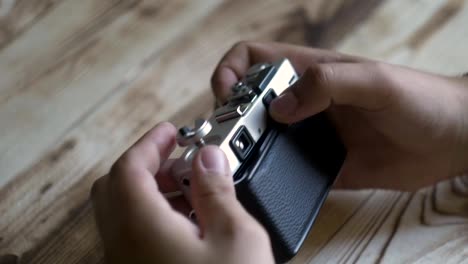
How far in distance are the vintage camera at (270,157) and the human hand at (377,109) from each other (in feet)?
0.07

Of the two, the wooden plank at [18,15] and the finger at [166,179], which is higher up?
the wooden plank at [18,15]

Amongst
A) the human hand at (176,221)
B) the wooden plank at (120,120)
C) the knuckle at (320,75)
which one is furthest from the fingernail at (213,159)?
the wooden plank at (120,120)

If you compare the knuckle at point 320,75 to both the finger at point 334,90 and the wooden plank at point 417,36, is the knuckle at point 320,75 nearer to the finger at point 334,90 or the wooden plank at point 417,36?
the finger at point 334,90

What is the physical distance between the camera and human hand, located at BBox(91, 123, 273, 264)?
15.5 inches

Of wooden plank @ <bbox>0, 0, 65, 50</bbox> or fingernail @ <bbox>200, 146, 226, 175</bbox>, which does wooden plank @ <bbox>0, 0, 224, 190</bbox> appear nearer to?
wooden plank @ <bbox>0, 0, 65, 50</bbox>

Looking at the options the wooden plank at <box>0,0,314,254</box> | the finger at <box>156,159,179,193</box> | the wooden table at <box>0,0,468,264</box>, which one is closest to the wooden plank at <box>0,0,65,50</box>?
the wooden table at <box>0,0,468,264</box>

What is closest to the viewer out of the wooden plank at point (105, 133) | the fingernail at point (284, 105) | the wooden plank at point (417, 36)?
the fingernail at point (284, 105)

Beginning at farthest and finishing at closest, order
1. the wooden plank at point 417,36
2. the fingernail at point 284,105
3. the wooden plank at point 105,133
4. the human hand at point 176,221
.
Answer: the wooden plank at point 417,36, the wooden plank at point 105,133, the fingernail at point 284,105, the human hand at point 176,221

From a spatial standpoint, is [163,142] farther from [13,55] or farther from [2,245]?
[13,55]

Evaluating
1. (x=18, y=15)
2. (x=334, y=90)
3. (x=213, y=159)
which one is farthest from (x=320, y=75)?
(x=18, y=15)

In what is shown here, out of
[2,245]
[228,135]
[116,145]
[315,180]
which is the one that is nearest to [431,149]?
[315,180]

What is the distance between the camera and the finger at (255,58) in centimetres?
→ 65

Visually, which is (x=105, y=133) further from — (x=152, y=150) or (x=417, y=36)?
(x=417, y=36)

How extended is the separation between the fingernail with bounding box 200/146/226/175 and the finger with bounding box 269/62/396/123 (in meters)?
0.10
